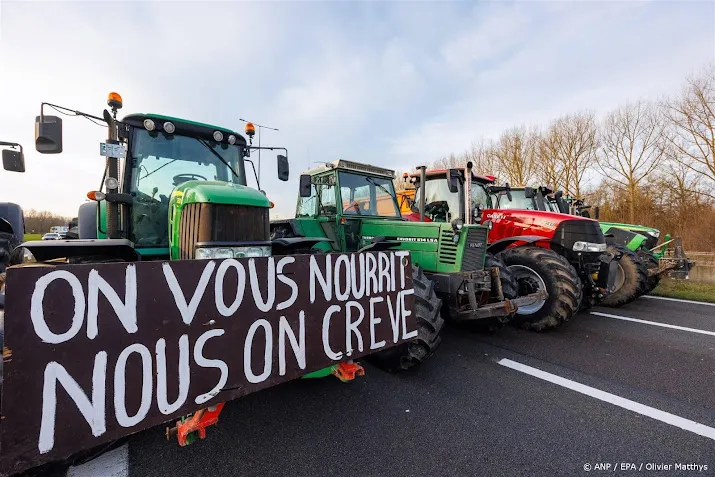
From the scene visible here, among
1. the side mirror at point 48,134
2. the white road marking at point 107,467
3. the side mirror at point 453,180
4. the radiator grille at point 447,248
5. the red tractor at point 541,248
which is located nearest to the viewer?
the white road marking at point 107,467

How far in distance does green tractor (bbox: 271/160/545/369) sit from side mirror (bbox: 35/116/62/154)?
245cm

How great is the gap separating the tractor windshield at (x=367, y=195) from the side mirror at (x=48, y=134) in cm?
295

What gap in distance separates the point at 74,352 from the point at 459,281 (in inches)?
135

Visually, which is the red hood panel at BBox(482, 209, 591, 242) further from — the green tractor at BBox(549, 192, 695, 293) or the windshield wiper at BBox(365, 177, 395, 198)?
the green tractor at BBox(549, 192, 695, 293)

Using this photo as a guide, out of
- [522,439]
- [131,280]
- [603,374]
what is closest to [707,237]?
[603,374]

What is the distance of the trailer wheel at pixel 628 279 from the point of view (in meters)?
6.28

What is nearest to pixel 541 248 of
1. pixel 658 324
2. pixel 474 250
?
pixel 474 250

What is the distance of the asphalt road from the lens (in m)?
2.09

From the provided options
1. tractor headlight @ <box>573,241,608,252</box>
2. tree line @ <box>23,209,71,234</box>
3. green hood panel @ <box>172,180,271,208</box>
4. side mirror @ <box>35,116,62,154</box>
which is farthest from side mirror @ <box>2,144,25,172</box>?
tree line @ <box>23,209,71,234</box>

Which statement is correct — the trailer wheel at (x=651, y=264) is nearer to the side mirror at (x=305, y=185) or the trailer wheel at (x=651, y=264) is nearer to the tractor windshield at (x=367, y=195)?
the tractor windshield at (x=367, y=195)

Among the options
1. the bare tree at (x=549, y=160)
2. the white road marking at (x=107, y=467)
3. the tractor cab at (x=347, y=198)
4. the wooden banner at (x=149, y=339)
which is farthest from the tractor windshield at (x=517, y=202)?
the bare tree at (x=549, y=160)

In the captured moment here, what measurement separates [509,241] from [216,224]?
4.59 meters

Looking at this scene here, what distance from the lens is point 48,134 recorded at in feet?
8.34

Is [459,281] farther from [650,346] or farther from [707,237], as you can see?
[707,237]
